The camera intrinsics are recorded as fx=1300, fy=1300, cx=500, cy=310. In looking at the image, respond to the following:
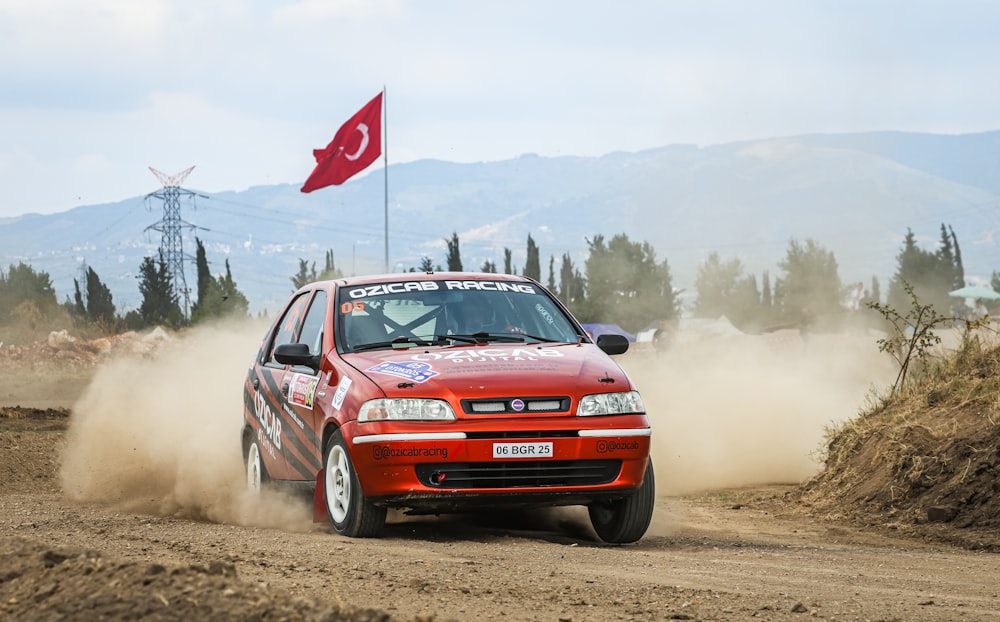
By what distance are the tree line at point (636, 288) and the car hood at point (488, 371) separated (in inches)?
2568

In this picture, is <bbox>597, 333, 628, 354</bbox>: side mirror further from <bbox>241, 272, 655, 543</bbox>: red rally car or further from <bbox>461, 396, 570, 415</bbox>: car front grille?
<bbox>461, 396, 570, 415</bbox>: car front grille

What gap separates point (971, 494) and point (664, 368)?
13171 mm

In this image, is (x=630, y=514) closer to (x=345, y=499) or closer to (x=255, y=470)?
(x=345, y=499)

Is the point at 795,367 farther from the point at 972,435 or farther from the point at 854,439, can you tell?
the point at 972,435

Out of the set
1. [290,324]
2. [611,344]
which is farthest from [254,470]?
[611,344]

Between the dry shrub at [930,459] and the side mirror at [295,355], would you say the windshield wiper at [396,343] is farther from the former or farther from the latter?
the dry shrub at [930,459]

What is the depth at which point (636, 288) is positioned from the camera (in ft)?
373

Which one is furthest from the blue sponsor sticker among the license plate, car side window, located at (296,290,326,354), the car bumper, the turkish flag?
the turkish flag

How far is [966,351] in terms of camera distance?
Result: 11.5m

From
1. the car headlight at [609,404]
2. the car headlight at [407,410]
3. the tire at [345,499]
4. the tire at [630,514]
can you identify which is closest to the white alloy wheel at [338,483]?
the tire at [345,499]

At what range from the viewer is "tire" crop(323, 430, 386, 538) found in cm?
735

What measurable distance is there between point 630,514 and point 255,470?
3259mm

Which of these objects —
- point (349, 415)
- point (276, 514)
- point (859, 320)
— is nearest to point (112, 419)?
point (276, 514)

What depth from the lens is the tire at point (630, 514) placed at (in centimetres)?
765
